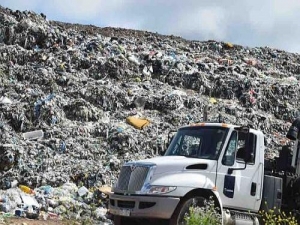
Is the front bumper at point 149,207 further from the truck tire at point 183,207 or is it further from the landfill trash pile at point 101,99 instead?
the landfill trash pile at point 101,99

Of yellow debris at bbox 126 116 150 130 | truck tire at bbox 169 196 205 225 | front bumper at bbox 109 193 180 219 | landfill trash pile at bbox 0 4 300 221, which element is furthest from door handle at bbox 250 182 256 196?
yellow debris at bbox 126 116 150 130

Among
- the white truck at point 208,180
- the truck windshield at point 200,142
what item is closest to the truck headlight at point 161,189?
the white truck at point 208,180

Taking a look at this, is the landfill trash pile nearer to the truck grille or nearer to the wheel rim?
the truck grille

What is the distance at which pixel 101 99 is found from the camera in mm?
16719

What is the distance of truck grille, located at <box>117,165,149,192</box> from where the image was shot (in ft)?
31.0

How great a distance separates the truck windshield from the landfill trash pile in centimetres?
265

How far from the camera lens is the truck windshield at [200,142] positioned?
32.6ft

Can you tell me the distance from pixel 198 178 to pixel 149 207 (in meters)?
0.90

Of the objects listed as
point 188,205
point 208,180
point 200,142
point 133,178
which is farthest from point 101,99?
point 188,205

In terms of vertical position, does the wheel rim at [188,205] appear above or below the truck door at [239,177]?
below

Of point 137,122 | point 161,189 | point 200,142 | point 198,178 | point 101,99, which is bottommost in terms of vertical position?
point 161,189

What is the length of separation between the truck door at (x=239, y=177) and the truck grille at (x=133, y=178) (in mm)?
1205

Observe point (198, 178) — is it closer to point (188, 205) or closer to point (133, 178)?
point (188, 205)

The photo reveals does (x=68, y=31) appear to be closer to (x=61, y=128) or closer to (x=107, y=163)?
(x=61, y=128)
